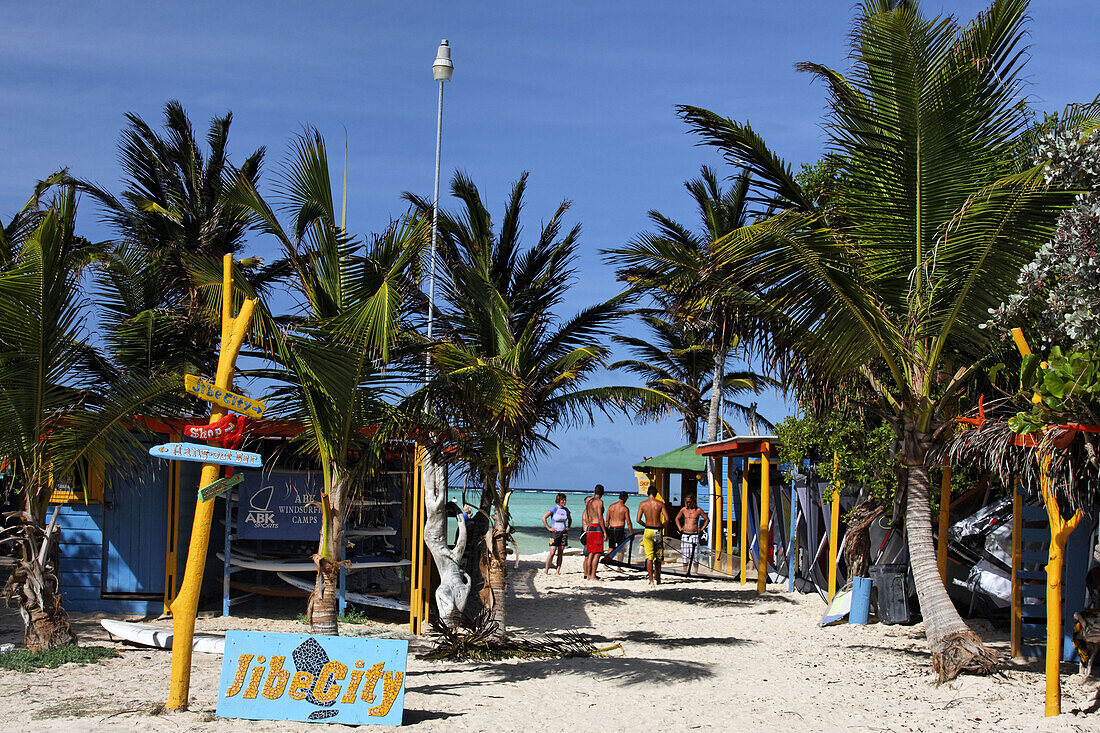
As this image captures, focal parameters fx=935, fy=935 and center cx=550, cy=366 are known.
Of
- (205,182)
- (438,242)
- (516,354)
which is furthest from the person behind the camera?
(205,182)

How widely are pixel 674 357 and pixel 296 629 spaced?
1724 cm

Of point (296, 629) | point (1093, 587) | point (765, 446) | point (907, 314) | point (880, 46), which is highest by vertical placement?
point (880, 46)

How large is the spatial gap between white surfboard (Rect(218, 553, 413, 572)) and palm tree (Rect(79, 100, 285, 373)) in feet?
10.4

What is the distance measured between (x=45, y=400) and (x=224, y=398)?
317cm

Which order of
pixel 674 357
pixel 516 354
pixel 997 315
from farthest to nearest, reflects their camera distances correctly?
pixel 674 357
pixel 516 354
pixel 997 315

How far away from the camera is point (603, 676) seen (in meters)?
8.33

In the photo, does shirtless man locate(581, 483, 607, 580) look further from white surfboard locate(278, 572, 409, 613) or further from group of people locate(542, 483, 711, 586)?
white surfboard locate(278, 572, 409, 613)

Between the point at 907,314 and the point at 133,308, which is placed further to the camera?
the point at 133,308

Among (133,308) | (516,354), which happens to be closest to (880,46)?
(516,354)

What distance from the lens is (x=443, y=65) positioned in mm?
11656

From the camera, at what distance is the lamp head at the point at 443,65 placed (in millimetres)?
11655

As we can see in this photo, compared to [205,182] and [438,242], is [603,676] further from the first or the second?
[205,182]

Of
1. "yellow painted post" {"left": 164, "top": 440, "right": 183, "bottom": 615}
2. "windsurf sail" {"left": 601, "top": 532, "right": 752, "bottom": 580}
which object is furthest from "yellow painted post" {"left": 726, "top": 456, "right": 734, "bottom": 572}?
"yellow painted post" {"left": 164, "top": 440, "right": 183, "bottom": 615}

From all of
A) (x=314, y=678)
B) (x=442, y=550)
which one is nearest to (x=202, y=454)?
(x=314, y=678)
